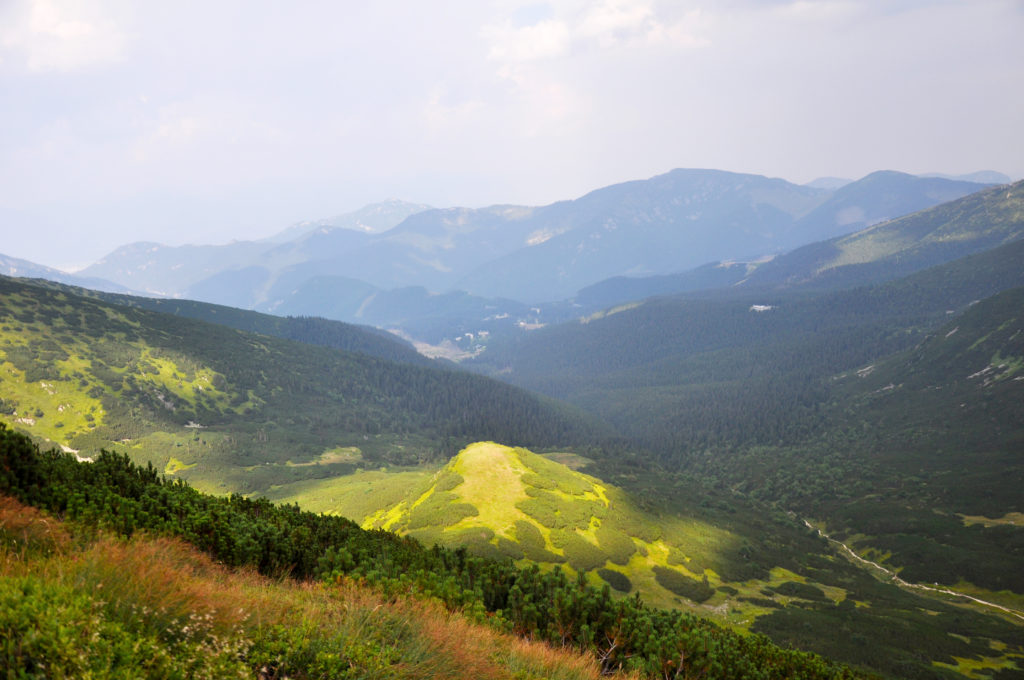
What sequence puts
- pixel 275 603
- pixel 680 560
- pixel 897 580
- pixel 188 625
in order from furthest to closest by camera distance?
pixel 897 580 → pixel 680 560 → pixel 275 603 → pixel 188 625

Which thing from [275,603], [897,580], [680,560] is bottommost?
[897,580]

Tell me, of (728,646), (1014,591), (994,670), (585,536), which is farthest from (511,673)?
(1014,591)

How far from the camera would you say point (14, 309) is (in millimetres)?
191000

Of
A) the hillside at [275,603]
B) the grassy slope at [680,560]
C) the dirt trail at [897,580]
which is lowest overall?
the dirt trail at [897,580]

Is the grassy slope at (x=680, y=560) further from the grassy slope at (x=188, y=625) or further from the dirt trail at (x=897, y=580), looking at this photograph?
the grassy slope at (x=188, y=625)

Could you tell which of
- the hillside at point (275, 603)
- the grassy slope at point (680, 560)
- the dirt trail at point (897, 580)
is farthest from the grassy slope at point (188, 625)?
the dirt trail at point (897, 580)

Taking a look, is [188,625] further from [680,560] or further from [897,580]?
[897,580]

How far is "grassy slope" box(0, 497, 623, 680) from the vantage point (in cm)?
616

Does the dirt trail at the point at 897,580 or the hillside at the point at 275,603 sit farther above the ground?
the hillside at the point at 275,603

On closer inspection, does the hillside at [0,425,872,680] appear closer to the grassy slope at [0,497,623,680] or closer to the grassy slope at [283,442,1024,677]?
the grassy slope at [0,497,623,680]

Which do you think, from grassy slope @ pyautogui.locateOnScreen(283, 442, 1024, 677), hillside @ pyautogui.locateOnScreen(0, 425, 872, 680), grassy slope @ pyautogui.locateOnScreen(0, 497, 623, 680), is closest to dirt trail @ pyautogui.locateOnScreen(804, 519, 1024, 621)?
grassy slope @ pyautogui.locateOnScreen(283, 442, 1024, 677)

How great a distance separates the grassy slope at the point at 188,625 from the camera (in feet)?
20.2

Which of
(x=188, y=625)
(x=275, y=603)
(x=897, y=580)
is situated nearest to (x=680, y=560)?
(x=897, y=580)

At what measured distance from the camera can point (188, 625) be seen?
7547 mm
